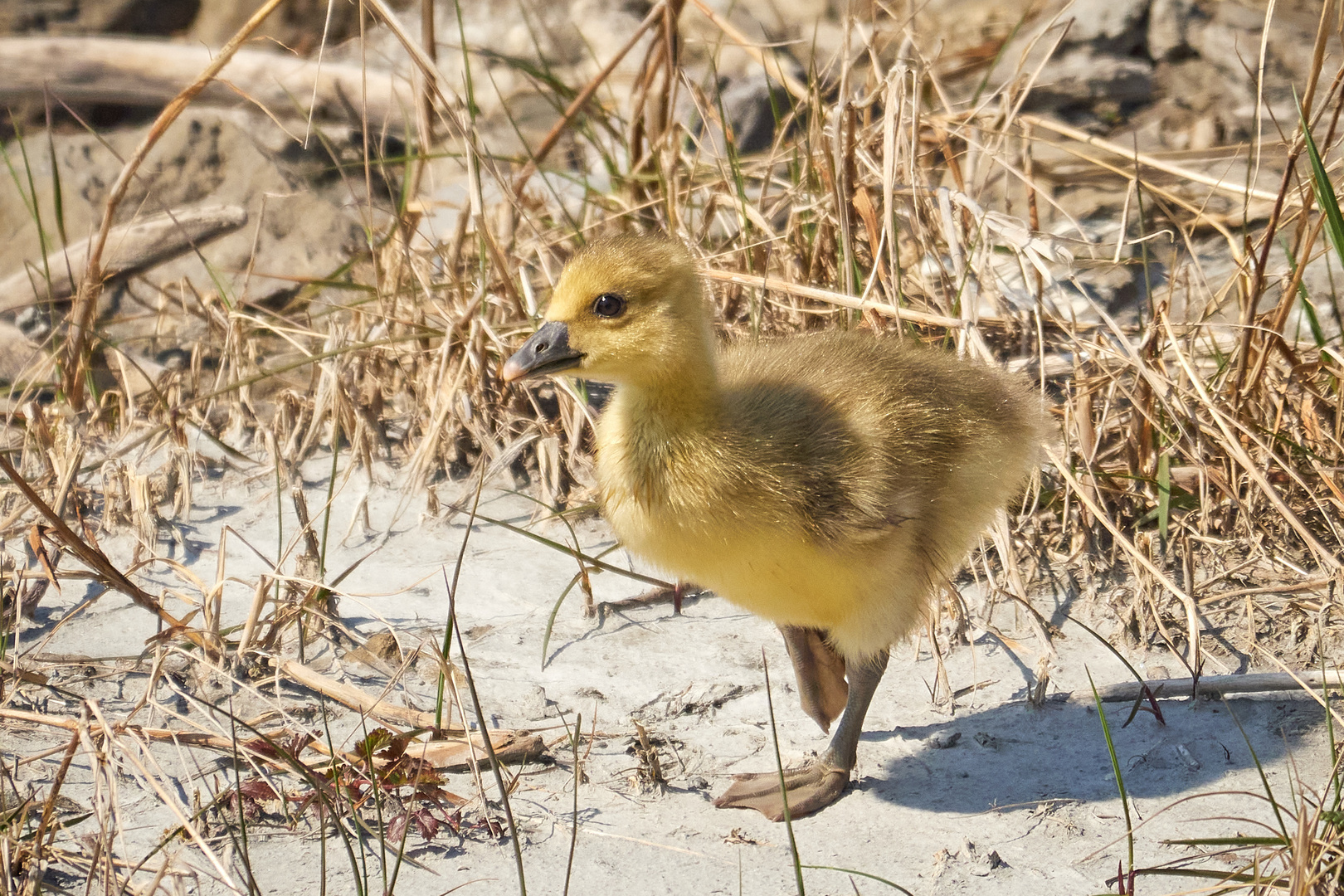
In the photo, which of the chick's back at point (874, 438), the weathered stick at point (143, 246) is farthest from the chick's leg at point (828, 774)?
the weathered stick at point (143, 246)

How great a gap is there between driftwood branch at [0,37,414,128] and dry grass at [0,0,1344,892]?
1676mm

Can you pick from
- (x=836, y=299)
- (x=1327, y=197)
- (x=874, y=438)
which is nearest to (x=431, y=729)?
(x=874, y=438)

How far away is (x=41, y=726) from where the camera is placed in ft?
8.18

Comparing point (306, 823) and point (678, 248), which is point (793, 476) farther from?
point (306, 823)

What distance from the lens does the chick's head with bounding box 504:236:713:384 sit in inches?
88.8

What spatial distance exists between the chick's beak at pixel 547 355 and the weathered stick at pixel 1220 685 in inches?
47.4

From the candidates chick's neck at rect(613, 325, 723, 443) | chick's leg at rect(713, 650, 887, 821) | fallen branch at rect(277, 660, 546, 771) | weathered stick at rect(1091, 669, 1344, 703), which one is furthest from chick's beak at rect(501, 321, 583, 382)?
weathered stick at rect(1091, 669, 1344, 703)

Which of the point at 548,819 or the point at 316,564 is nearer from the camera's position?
the point at 548,819

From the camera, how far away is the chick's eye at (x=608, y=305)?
2254 mm

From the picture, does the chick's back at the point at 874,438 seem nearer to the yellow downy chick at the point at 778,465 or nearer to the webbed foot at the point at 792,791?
the yellow downy chick at the point at 778,465

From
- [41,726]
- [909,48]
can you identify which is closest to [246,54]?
[909,48]

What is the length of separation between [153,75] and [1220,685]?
5.11 meters

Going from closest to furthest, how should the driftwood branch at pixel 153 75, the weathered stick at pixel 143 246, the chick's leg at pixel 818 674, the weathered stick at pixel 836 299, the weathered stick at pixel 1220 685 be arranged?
the weathered stick at pixel 1220 685, the chick's leg at pixel 818 674, the weathered stick at pixel 836 299, the weathered stick at pixel 143 246, the driftwood branch at pixel 153 75

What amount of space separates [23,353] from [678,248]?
2881mm
